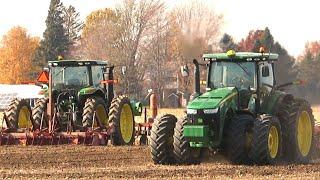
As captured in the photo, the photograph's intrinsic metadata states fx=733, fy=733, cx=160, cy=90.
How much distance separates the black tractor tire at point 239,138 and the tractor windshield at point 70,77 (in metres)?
7.57

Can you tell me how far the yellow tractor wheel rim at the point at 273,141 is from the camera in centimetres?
1371

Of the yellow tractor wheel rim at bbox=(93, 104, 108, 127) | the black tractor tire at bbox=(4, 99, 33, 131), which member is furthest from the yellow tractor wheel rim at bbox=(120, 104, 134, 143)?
the black tractor tire at bbox=(4, 99, 33, 131)

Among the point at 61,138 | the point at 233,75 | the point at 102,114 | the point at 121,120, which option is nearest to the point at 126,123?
the point at 121,120

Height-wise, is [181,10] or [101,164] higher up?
[181,10]

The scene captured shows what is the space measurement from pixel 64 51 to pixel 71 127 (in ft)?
197

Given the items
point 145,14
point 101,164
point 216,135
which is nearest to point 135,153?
point 101,164

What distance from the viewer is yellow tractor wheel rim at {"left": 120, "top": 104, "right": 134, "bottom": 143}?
1989 cm

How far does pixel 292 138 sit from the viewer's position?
14.4 metres

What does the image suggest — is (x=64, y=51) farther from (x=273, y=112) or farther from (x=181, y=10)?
(x=273, y=112)

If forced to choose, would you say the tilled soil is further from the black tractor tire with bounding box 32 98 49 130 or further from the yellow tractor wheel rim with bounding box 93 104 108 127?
the yellow tractor wheel rim with bounding box 93 104 108 127

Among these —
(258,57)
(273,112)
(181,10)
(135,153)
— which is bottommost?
(135,153)

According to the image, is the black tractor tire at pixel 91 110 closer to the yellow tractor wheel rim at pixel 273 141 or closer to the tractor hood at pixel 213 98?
the tractor hood at pixel 213 98

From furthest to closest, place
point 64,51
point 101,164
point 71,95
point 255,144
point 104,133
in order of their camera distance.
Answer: point 64,51, point 71,95, point 104,133, point 101,164, point 255,144

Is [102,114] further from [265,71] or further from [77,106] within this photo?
[265,71]
